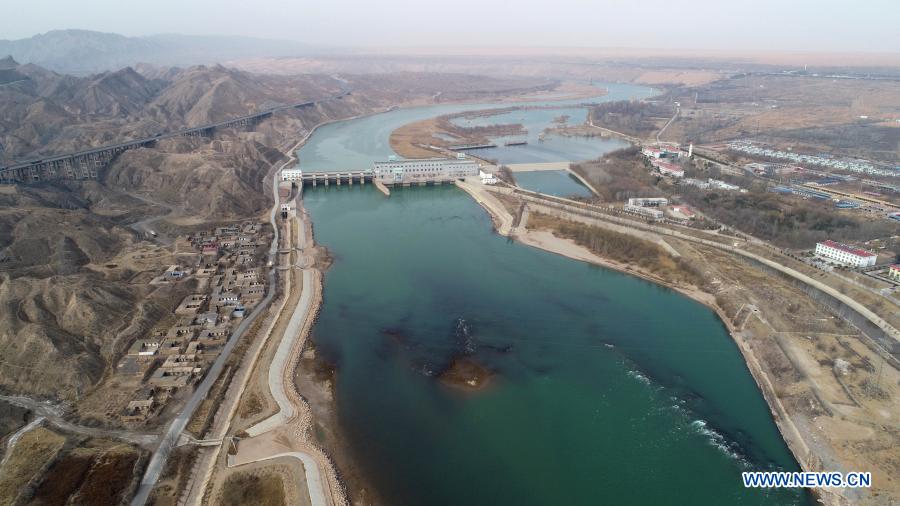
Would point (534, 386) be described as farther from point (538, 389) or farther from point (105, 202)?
point (105, 202)

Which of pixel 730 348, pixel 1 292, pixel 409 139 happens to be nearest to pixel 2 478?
pixel 1 292

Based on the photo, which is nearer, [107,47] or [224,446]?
[224,446]

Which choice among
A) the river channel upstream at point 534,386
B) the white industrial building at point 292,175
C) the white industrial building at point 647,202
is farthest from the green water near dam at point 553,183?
the white industrial building at point 292,175

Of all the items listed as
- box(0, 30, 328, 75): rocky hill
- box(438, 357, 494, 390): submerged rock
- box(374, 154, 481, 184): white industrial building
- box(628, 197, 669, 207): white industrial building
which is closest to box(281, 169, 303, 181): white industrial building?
box(374, 154, 481, 184): white industrial building

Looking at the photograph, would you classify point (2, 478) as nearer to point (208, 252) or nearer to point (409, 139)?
point (208, 252)

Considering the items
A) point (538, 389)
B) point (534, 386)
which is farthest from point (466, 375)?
point (538, 389)

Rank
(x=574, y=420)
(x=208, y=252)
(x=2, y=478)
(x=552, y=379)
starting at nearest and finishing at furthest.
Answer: (x=2, y=478) → (x=574, y=420) → (x=552, y=379) → (x=208, y=252)

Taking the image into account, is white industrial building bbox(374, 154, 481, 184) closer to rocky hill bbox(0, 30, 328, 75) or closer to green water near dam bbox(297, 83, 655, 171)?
green water near dam bbox(297, 83, 655, 171)
